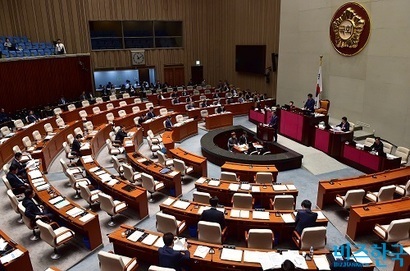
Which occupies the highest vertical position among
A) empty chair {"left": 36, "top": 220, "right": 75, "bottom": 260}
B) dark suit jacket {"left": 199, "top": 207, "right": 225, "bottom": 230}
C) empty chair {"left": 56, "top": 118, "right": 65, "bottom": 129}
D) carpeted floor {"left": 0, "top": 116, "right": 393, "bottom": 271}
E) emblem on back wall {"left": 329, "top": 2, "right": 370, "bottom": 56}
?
emblem on back wall {"left": 329, "top": 2, "right": 370, "bottom": 56}

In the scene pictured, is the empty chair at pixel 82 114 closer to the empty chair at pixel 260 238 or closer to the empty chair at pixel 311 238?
the empty chair at pixel 260 238

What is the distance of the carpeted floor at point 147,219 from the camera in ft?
23.0

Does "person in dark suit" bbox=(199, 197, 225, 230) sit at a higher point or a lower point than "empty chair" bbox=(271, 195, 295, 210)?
higher

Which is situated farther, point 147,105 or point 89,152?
point 147,105

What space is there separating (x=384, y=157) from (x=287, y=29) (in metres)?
11.0

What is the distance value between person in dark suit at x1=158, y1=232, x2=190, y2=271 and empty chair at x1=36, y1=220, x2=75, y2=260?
2712 millimetres

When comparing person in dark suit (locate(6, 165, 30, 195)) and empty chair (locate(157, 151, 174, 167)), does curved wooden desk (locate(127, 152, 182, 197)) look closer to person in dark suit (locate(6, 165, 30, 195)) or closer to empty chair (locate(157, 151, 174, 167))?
empty chair (locate(157, 151, 174, 167))

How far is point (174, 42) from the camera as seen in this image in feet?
86.7

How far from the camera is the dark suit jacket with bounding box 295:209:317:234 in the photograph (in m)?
6.61

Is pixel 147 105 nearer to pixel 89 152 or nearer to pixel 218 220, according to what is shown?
pixel 89 152

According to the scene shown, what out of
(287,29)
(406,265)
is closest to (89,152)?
(406,265)

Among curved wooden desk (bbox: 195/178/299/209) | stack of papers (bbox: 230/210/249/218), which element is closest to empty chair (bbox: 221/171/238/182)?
curved wooden desk (bbox: 195/178/299/209)

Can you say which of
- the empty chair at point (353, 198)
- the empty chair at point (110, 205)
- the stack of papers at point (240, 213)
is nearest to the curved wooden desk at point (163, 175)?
the empty chair at point (110, 205)

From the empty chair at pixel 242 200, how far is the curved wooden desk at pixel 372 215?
235 cm
